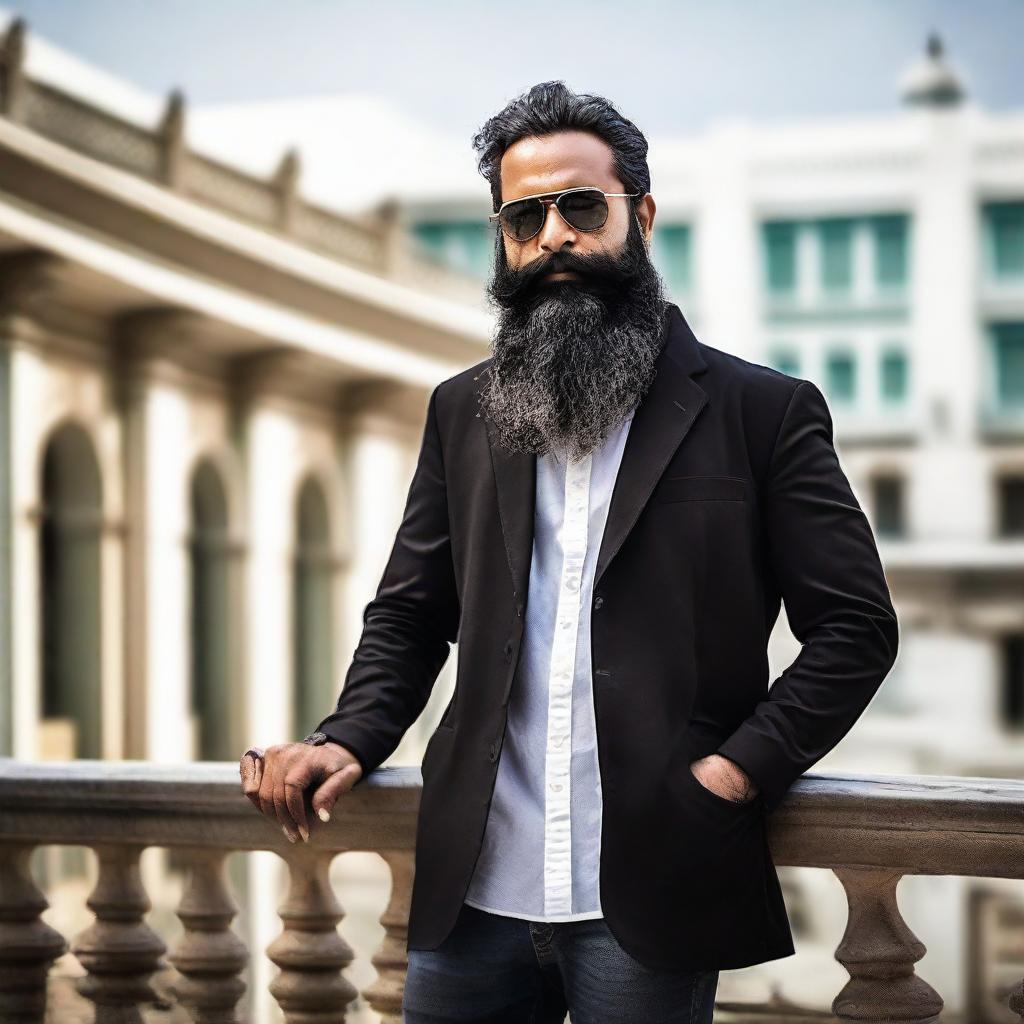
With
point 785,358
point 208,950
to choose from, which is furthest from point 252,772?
point 785,358

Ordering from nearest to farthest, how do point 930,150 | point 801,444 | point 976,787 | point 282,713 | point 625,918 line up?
point 625,918 → point 801,444 → point 976,787 → point 282,713 → point 930,150

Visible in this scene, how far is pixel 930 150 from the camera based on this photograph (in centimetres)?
4069

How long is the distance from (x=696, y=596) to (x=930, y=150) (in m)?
40.7

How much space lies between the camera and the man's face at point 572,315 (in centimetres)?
260

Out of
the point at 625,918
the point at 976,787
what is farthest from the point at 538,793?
the point at 976,787

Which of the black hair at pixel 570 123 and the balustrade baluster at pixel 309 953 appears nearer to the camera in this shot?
the black hair at pixel 570 123

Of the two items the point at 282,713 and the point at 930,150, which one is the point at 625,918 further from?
the point at 930,150

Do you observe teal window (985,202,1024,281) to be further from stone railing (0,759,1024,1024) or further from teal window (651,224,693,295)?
stone railing (0,759,1024,1024)

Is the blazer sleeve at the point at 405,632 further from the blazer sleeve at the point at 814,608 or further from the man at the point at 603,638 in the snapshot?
the blazer sleeve at the point at 814,608

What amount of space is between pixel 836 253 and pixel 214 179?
28531 mm

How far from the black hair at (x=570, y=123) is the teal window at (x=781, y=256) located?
1589 inches

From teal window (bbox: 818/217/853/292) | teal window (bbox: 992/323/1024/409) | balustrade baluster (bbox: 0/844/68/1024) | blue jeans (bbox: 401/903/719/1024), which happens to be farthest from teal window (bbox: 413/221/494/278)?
blue jeans (bbox: 401/903/719/1024)

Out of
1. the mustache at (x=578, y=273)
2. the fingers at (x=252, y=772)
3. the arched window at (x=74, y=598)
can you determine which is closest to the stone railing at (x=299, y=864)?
the fingers at (x=252, y=772)

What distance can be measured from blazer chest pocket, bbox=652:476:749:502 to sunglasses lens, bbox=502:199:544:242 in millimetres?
480
